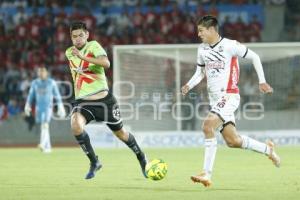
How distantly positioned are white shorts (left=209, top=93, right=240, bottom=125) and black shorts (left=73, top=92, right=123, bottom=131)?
1.54m

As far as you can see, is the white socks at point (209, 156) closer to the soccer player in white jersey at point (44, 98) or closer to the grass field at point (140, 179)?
the grass field at point (140, 179)

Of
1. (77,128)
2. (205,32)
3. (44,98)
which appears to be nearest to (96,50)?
(77,128)

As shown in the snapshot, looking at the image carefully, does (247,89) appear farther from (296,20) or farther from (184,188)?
(184,188)

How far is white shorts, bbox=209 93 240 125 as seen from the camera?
9.93 metres

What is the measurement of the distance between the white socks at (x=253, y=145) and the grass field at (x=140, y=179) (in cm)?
43

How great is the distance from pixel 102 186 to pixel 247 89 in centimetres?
1173

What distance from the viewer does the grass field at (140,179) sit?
8984mm

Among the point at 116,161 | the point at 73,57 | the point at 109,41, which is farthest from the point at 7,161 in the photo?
the point at 109,41

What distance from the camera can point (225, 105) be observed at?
9977 mm

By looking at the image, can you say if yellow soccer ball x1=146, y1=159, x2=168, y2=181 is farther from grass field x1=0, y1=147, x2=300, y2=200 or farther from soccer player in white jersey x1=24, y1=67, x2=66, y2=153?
soccer player in white jersey x1=24, y1=67, x2=66, y2=153

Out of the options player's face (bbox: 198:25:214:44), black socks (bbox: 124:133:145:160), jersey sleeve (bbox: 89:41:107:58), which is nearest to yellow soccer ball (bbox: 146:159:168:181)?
black socks (bbox: 124:133:145:160)

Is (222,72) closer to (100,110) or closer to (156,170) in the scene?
(156,170)

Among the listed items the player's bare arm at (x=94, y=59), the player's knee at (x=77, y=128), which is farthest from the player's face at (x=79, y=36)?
the player's knee at (x=77, y=128)

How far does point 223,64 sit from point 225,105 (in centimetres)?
52
